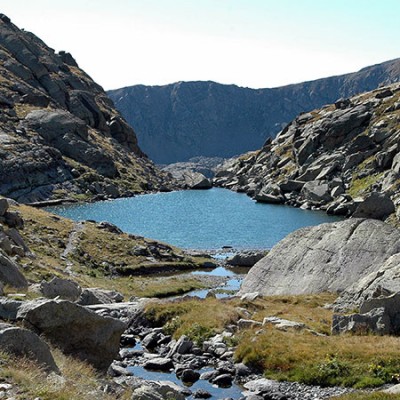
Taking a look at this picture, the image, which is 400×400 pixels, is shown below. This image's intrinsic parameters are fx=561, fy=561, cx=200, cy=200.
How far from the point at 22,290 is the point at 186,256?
62.9 metres

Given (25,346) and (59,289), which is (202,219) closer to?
(59,289)

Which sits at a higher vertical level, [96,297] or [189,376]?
[96,297]

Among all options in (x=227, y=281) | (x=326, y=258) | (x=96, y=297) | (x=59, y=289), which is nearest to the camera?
(x=59, y=289)

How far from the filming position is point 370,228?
53.0 metres

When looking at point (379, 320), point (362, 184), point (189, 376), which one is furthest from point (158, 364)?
point (362, 184)

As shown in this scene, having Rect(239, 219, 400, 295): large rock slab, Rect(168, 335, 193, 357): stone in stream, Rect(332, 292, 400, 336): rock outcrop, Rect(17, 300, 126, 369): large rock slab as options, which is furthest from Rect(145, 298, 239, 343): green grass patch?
Rect(17, 300, 126, 369): large rock slab

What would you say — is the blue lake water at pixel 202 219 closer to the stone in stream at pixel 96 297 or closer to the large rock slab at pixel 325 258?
the large rock slab at pixel 325 258

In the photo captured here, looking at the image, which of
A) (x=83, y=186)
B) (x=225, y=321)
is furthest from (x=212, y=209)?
(x=225, y=321)

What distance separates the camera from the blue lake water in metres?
122

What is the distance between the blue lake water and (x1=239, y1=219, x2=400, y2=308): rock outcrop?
55.3 meters

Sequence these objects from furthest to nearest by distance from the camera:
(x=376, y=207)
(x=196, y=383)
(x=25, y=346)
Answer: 1. (x=376, y=207)
2. (x=196, y=383)
3. (x=25, y=346)

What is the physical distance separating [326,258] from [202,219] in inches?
3969

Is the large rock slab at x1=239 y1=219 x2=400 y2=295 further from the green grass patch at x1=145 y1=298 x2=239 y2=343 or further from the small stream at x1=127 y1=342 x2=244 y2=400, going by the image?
the small stream at x1=127 y1=342 x2=244 y2=400

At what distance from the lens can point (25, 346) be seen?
1958 centimetres
